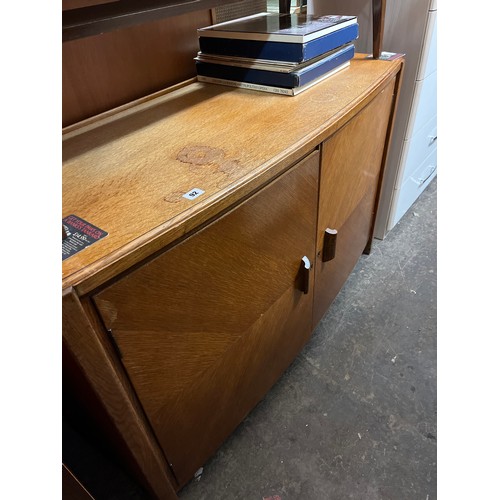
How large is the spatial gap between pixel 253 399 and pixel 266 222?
510mm

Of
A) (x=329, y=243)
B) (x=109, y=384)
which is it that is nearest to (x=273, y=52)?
(x=329, y=243)

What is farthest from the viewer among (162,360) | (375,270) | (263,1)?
(375,270)

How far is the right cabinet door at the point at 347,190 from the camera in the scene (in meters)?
0.82

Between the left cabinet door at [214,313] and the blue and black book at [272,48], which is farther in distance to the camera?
the blue and black book at [272,48]

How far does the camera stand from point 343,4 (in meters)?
1.20

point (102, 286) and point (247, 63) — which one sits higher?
point (247, 63)

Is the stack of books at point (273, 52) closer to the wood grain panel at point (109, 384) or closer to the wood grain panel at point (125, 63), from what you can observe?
the wood grain panel at point (125, 63)

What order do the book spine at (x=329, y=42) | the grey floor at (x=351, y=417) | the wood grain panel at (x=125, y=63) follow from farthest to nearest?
1. the grey floor at (x=351, y=417)
2. the book spine at (x=329, y=42)
3. the wood grain panel at (x=125, y=63)

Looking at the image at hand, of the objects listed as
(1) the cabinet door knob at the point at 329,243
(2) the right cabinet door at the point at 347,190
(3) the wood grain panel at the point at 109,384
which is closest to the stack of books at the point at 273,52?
(2) the right cabinet door at the point at 347,190

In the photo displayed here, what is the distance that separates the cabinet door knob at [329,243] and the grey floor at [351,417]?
1.37ft

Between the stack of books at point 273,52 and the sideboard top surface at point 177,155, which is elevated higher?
the stack of books at point 273,52

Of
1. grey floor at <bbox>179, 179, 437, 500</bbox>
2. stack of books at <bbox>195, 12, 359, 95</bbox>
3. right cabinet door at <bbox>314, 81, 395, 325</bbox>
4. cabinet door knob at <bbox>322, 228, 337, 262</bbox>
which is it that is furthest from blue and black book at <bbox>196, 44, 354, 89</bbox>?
grey floor at <bbox>179, 179, 437, 500</bbox>
